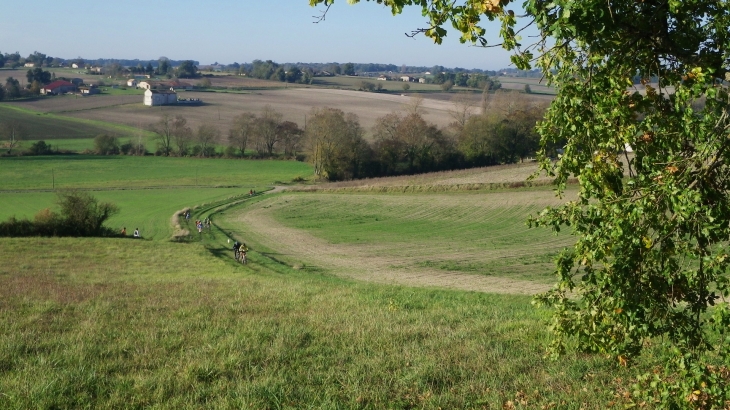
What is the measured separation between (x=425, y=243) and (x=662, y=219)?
40129mm

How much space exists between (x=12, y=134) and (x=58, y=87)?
59.9 m

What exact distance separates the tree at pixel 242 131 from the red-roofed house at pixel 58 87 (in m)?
65.3

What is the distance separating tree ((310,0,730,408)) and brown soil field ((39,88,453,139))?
9889 centimetres

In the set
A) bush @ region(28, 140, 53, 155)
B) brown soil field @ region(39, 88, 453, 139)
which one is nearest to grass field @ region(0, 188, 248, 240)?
bush @ region(28, 140, 53, 155)

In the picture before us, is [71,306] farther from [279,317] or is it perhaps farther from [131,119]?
[131,119]

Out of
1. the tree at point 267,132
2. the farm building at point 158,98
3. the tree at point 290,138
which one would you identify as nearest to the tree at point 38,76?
the farm building at point 158,98

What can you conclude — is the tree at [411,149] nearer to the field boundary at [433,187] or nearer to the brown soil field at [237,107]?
the field boundary at [433,187]

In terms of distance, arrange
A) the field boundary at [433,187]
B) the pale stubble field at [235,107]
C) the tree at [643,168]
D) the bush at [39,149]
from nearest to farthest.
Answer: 1. the tree at [643,168]
2. the field boundary at [433,187]
3. the bush at [39,149]
4. the pale stubble field at [235,107]

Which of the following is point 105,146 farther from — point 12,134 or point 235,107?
point 235,107

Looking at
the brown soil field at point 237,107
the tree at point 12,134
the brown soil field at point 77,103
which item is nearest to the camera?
the tree at point 12,134

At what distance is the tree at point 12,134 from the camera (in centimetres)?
8706

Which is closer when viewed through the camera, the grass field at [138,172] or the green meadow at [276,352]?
the green meadow at [276,352]

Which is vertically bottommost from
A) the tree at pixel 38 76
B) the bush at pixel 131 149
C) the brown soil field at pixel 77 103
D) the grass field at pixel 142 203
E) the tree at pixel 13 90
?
the grass field at pixel 142 203

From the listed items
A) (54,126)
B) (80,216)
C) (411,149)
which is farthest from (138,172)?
(80,216)
